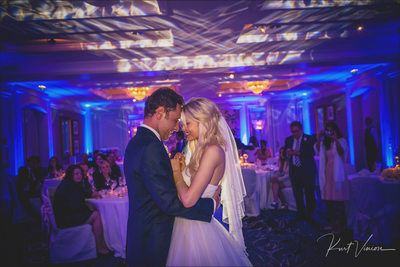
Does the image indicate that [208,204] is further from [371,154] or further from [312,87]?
[312,87]

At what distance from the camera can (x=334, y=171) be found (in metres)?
4.20

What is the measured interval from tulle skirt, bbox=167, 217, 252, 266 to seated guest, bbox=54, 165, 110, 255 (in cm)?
272

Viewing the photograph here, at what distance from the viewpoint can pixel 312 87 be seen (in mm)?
10312

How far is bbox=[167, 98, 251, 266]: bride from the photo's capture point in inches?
62.1

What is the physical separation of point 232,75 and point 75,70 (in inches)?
153

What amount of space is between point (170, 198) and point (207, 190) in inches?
15.5

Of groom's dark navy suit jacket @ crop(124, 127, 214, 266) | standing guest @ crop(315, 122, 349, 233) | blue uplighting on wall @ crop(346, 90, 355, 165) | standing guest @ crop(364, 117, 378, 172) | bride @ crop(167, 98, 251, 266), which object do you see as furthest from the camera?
blue uplighting on wall @ crop(346, 90, 355, 165)

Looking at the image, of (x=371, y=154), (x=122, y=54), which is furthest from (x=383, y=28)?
(x=122, y=54)

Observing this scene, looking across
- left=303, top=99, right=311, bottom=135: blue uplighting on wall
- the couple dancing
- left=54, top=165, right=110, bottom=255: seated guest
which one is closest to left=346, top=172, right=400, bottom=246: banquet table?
the couple dancing

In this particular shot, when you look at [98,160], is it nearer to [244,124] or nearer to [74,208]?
[74,208]

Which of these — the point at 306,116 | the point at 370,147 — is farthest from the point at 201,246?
the point at 306,116

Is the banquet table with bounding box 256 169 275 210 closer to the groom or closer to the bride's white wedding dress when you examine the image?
the bride's white wedding dress

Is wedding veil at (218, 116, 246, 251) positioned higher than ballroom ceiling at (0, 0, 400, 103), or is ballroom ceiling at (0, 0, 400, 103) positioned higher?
ballroom ceiling at (0, 0, 400, 103)

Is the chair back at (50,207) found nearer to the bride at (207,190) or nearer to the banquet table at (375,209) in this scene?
the bride at (207,190)
